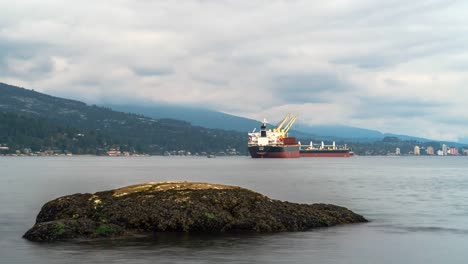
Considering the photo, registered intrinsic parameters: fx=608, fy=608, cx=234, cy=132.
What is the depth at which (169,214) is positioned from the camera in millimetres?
31953

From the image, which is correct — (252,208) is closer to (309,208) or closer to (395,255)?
(309,208)

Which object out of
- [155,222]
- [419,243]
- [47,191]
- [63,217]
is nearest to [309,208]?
[419,243]

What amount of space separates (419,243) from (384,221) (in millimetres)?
9126

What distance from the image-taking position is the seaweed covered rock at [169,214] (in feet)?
98.4

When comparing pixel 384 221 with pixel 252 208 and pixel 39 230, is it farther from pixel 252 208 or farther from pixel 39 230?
pixel 39 230

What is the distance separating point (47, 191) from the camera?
63.6 meters

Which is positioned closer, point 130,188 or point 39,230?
point 39,230

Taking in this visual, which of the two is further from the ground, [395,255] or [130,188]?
[130,188]

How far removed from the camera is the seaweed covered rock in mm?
29984

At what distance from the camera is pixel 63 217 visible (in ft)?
106

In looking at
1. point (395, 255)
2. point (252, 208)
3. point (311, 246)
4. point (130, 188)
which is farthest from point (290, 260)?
point (130, 188)

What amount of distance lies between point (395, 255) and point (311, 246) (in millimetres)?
3836

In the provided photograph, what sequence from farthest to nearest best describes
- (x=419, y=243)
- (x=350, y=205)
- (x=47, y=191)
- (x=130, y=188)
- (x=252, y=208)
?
1. (x=47, y=191)
2. (x=350, y=205)
3. (x=130, y=188)
4. (x=252, y=208)
5. (x=419, y=243)

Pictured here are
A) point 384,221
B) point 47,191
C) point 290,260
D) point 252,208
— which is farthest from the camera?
point 47,191
